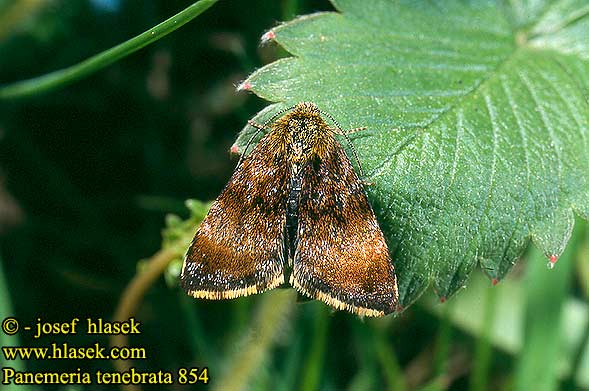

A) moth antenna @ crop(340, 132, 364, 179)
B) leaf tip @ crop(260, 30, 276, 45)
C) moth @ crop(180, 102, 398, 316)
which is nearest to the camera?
moth @ crop(180, 102, 398, 316)

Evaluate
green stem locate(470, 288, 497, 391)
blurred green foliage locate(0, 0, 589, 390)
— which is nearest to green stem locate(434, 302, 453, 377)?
blurred green foliage locate(0, 0, 589, 390)

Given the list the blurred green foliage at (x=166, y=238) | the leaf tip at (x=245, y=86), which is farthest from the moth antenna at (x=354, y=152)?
the blurred green foliage at (x=166, y=238)

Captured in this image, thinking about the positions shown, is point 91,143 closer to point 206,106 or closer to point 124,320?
point 206,106

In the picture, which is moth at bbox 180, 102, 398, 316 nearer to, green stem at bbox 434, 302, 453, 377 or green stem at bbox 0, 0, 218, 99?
green stem at bbox 0, 0, 218, 99

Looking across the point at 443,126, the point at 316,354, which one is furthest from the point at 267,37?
the point at 316,354

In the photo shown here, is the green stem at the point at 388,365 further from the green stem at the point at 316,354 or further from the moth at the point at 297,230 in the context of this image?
the moth at the point at 297,230

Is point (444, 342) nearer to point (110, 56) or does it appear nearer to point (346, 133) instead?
point (346, 133)
